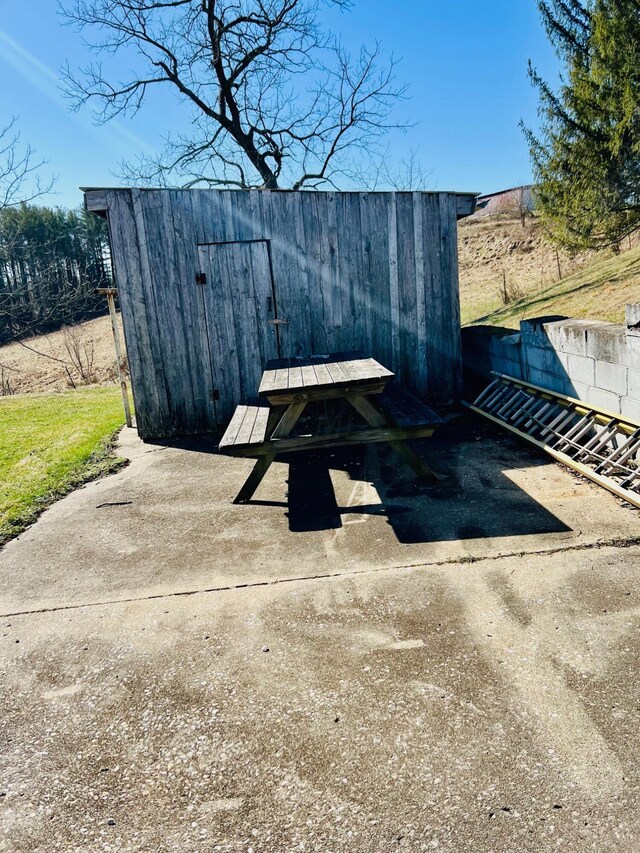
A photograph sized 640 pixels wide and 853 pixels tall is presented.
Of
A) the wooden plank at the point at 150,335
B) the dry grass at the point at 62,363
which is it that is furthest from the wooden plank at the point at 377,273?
the dry grass at the point at 62,363

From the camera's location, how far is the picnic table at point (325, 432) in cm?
436

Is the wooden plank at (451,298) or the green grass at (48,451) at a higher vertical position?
the wooden plank at (451,298)

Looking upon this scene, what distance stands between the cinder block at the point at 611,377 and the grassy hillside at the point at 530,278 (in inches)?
118

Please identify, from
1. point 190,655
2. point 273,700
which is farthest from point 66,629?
point 273,700

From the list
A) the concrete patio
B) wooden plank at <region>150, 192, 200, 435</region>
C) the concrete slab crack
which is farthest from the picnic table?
wooden plank at <region>150, 192, 200, 435</region>

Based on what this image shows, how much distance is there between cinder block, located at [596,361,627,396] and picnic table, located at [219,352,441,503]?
168 centimetres

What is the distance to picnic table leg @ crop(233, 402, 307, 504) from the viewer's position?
448cm

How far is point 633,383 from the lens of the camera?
4.65 m

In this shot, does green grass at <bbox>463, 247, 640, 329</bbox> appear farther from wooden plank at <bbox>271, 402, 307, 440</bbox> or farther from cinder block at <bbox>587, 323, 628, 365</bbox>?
wooden plank at <bbox>271, 402, 307, 440</bbox>

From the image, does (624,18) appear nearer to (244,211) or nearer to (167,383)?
(244,211)

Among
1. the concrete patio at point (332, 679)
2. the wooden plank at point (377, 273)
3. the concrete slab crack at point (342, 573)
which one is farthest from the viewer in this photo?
the wooden plank at point (377, 273)

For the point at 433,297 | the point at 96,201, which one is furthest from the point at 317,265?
the point at 96,201

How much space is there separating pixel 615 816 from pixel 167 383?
6.50 m

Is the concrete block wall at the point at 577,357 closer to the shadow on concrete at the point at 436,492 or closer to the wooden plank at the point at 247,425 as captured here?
the shadow on concrete at the point at 436,492
